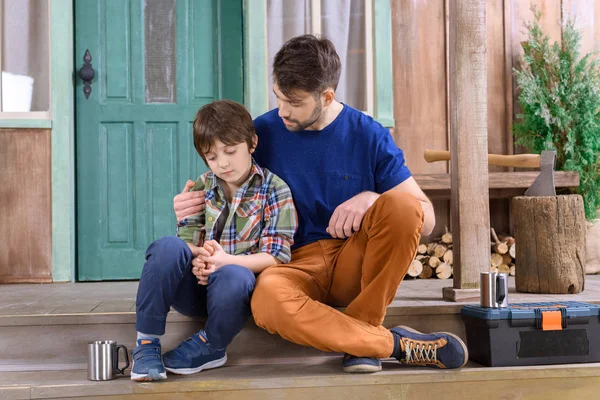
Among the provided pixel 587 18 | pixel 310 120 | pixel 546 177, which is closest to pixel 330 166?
pixel 310 120

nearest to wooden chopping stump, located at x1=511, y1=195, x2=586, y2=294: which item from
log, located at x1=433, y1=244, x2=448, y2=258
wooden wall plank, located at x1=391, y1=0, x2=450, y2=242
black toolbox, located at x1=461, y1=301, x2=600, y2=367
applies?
black toolbox, located at x1=461, y1=301, x2=600, y2=367

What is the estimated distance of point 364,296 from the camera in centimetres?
212

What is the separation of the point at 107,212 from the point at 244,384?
6.95 feet

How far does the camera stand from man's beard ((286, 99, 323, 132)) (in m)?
2.26

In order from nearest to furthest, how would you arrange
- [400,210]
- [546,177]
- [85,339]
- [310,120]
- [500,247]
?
[400,210] < [310,120] < [85,339] < [546,177] < [500,247]

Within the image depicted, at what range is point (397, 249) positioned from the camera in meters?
2.07

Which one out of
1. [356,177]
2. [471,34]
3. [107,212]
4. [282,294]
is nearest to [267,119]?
[356,177]

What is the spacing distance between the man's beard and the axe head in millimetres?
1404

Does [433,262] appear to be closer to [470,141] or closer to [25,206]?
[470,141]

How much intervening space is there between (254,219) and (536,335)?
108 cm

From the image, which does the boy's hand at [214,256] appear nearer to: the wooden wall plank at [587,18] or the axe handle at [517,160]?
the axe handle at [517,160]

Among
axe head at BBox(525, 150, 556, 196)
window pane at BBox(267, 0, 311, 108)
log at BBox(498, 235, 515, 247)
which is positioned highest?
window pane at BBox(267, 0, 311, 108)

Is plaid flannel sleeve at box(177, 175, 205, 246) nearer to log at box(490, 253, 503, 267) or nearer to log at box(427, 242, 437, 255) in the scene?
log at box(427, 242, 437, 255)

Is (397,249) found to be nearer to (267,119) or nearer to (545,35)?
(267,119)
